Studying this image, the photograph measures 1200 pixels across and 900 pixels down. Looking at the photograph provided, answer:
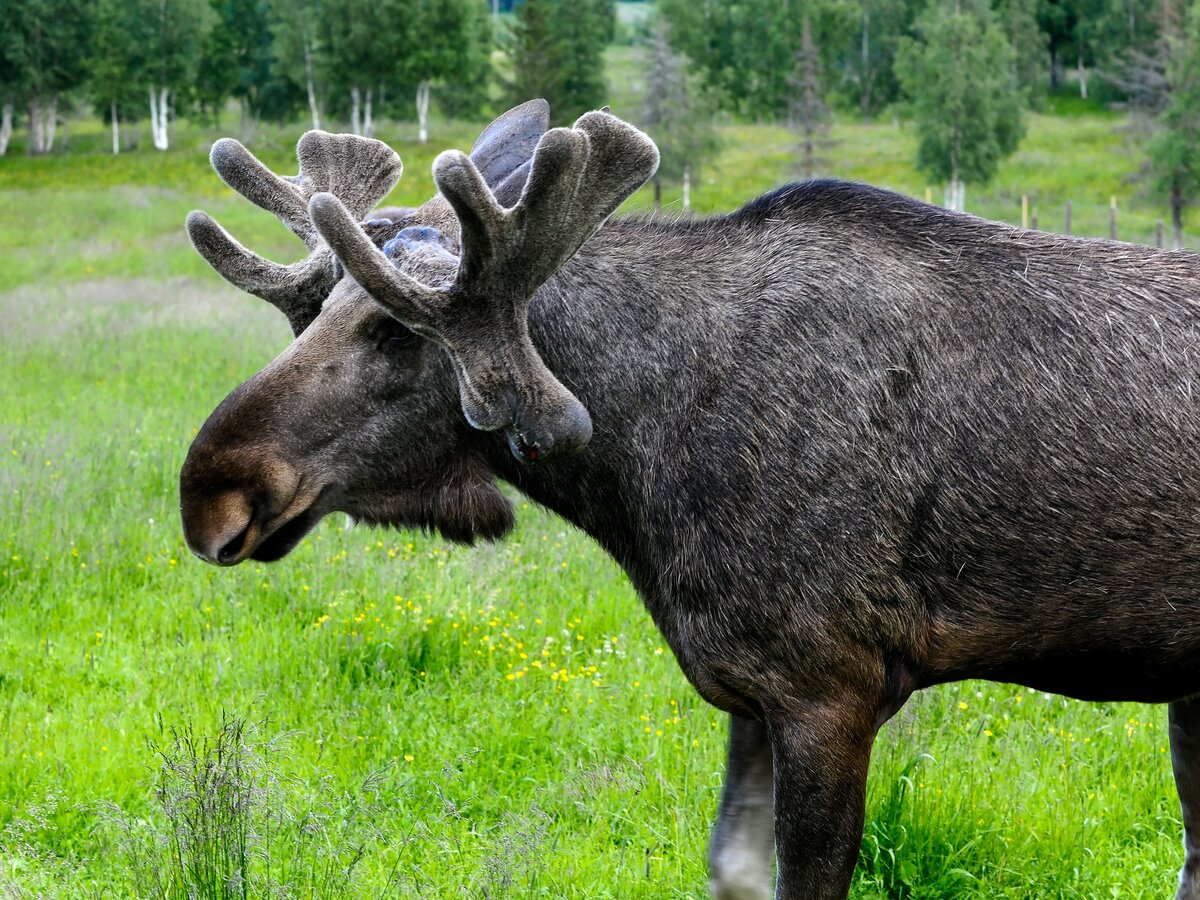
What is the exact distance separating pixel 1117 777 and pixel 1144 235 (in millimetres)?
46946

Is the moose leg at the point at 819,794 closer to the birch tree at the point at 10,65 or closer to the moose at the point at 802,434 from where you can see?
the moose at the point at 802,434

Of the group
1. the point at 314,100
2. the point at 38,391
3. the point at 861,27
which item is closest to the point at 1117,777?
the point at 38,391

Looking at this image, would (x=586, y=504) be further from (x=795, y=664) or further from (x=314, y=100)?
(x=314, y=100)

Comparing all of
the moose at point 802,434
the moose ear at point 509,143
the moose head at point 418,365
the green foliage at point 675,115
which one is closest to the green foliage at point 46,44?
the green foliage at point 675,115

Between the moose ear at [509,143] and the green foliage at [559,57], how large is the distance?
49.5 m

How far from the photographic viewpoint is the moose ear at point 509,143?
13.2 ft

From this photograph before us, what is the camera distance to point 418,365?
3738 millimetres

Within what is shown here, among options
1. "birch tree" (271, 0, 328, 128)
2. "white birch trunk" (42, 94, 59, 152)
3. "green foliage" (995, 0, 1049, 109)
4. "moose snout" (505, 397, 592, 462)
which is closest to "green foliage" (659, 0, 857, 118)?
"green foliage" (995, 0, 1049, 109)

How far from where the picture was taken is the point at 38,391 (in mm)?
12555

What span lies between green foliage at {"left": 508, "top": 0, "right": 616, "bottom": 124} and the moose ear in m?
49.5

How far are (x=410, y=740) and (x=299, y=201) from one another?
2305mm

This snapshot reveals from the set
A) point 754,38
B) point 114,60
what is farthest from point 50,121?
point 754,38

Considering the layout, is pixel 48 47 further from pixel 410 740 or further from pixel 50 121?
pixel 410 740

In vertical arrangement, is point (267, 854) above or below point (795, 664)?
below
